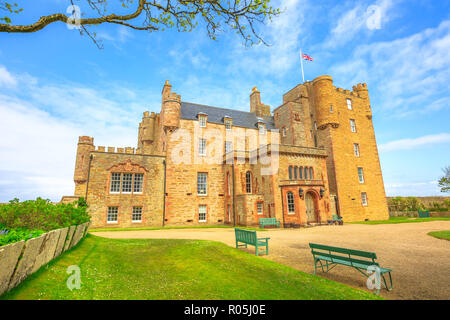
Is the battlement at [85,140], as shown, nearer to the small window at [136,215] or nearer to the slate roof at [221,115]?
the small window at [136,215]

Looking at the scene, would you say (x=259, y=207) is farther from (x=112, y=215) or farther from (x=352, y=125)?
(x=352, y=125)

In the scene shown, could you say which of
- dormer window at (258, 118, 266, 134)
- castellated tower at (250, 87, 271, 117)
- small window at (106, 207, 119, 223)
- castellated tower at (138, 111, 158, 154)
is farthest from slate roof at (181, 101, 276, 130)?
small window at (106, 207, 119, 223)

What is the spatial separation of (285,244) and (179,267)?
276 inches

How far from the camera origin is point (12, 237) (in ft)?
16.8

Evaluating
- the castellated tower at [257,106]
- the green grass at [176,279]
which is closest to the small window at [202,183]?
the castellated tower at [257,106]

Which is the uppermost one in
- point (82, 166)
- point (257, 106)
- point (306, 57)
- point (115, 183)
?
point (306, 57)

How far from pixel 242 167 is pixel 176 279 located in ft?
68.5

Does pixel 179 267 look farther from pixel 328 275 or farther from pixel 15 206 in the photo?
pixel 15 206

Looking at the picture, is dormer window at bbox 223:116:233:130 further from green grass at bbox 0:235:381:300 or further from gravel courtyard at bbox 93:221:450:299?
green grass at bbox 0:235:381:300

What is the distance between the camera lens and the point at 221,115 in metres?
32.8

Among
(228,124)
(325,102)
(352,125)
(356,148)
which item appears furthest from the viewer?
(352,125)

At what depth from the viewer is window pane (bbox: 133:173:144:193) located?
24716mm

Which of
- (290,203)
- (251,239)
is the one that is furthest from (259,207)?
(251,239)
